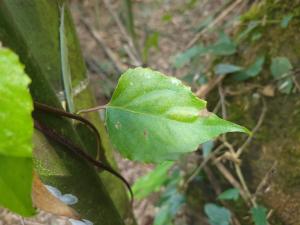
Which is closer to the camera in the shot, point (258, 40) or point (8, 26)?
point (8, 26)

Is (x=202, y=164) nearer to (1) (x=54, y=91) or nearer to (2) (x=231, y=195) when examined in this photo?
(2) (x=231, y=195)

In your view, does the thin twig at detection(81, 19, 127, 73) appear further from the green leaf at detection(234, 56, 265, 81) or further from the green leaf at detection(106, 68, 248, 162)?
the green leaf at detection(106, 68, 248, 162)

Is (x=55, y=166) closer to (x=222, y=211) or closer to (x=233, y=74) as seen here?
(x=222, y=211)

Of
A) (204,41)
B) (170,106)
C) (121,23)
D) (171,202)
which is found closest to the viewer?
(170,106)

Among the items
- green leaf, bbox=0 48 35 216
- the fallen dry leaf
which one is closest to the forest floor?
the fallen dry leaf

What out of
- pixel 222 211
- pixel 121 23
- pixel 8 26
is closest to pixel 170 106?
pixel 8 26

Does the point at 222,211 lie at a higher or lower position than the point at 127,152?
lower
